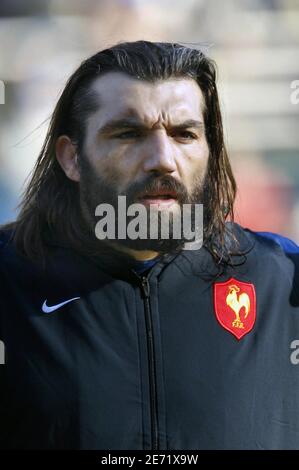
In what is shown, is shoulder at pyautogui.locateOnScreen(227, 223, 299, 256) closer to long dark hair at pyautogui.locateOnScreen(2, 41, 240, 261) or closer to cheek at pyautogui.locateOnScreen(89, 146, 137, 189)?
long dark hair at pyautogui.locateOnScreen(2, 41, 240, 261)

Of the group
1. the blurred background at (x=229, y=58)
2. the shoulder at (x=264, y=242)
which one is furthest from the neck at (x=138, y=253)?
the blurred background at (x=229, y=58)

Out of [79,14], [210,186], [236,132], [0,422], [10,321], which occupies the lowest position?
[0,422]

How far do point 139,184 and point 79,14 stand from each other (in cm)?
138

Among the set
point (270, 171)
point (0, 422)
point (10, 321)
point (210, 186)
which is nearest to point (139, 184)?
point (210, 186)

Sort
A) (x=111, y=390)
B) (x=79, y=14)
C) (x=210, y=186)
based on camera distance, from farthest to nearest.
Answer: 1. (x=79, y=14)
2. (x=210, y=186)
3. (x=111, y=390)

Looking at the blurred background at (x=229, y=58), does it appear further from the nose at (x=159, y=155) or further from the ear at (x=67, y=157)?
the nose at (x=159, y=155)

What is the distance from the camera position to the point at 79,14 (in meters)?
2.57

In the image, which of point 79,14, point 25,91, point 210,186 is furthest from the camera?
point 79,14

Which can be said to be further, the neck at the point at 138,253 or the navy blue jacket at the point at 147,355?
the neck at the point at 138,253

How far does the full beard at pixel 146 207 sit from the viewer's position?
4.68 ft

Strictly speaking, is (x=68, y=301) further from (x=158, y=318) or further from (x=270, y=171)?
(x=270, y=171)

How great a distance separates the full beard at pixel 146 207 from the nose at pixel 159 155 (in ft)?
0.07

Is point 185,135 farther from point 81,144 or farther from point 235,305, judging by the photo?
point 235,305

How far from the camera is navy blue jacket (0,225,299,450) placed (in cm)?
134
